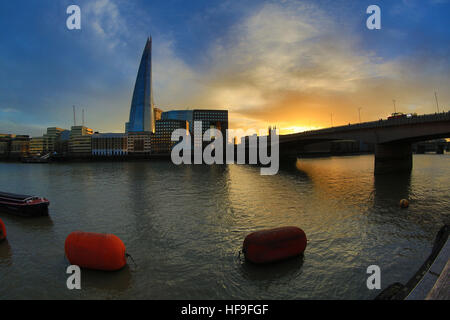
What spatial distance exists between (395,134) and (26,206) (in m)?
52.5

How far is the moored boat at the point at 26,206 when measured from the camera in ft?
57.8

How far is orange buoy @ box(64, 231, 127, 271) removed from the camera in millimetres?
8711

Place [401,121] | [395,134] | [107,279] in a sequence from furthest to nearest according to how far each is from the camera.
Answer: [395,134], [401,121], [107,279]

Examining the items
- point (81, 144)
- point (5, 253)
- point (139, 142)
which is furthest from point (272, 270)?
point (81, 144)

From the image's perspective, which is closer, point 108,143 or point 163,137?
point 108,143

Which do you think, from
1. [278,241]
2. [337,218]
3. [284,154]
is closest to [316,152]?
[284,154]

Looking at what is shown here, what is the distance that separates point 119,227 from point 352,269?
45.8 ft

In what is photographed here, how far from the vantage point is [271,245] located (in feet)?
29.9

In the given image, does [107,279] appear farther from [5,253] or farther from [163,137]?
[163,137]

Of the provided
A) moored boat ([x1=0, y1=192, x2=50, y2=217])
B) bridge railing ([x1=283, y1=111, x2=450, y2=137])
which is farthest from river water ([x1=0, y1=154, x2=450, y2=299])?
bridge railing ([x1=283, y1=111, x2=450, y2=137])

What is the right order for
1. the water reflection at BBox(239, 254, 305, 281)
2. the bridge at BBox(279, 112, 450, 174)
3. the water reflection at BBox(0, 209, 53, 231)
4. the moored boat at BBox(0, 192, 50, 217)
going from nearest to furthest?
the water reflection at BBox(239, 254, 305, 281)
the water reflection at BBox(0, 209, 53, 231)
the moored boat at BBox(0, 192, 50, 217)
the bridge at BBox(279, 112, 450, 174)

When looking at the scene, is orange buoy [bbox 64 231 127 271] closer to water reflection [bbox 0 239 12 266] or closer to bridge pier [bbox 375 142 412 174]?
water reflection [bbox 0 239 12 266]

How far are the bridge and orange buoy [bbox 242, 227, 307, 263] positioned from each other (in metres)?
38.4
